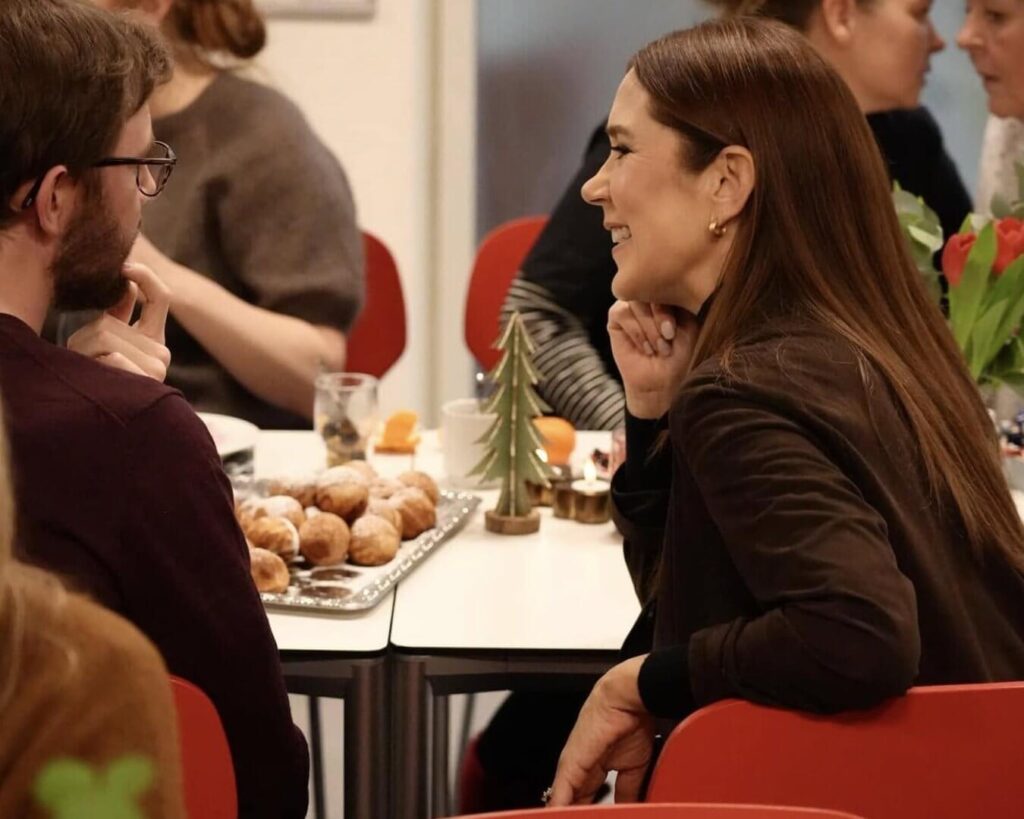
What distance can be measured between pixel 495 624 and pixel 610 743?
245 millimetres

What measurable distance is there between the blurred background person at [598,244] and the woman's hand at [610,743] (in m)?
0.98

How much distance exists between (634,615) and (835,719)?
0.47m

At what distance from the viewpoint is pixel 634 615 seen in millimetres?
1669

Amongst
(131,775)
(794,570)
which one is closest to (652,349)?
(794,570)

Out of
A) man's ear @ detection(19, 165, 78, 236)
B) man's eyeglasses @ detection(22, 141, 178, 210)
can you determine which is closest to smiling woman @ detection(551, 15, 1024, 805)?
man's eyeglasses @ detection(22, 141, 178, 210)

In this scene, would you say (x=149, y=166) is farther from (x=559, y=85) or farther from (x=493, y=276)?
(x=559, y=85)

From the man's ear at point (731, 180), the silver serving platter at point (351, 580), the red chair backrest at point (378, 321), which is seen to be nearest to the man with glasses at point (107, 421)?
the silver serving platter at point (351, 580)

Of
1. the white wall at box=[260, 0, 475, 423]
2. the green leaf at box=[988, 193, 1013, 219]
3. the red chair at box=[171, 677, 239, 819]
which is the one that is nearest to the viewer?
the red chair at box=[171, 677, 239, 819]

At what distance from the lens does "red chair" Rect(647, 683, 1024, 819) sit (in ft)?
3.86

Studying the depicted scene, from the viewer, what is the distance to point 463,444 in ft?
6.75

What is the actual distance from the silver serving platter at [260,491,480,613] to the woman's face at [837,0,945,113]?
1215mm

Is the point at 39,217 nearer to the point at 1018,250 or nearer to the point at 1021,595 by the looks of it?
the point at 1021,595

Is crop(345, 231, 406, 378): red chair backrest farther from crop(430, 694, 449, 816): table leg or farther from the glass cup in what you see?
crop(430, 694, 449, 816): table leg

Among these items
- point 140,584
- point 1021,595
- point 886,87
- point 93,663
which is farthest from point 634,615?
point 886,87
